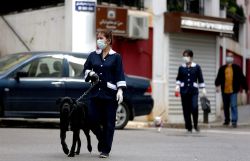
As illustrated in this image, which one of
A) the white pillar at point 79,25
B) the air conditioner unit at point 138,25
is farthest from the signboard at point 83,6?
the air conditioner unit at point 138,25

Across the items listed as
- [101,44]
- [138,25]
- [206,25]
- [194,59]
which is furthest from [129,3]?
[101,44]

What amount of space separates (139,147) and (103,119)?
1.94 meters

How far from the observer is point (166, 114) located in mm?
22219

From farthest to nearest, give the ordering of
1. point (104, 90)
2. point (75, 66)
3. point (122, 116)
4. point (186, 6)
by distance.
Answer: point (186, 6)
point (122, 116)
point (75, 66)
point (104, 90)

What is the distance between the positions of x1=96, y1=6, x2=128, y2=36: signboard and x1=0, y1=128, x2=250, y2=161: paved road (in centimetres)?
555

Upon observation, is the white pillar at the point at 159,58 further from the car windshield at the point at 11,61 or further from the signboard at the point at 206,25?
the car windshield at the point at 11,61

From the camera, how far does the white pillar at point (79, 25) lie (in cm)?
2047

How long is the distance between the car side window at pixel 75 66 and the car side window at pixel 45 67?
0.65 feet

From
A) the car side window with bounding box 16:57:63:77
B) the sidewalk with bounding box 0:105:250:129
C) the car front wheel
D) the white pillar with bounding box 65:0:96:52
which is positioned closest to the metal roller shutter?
the sidewalk with bounding box 0:105:250:129

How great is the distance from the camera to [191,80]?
1628 centimetres

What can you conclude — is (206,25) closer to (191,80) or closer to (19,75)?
(191,80)

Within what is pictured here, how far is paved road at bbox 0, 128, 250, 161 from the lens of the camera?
34.9 ft

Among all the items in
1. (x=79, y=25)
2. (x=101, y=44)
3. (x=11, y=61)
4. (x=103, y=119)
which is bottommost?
(x=103, y=119)

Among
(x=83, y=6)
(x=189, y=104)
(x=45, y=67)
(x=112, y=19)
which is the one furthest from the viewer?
(x=112, y=19)
